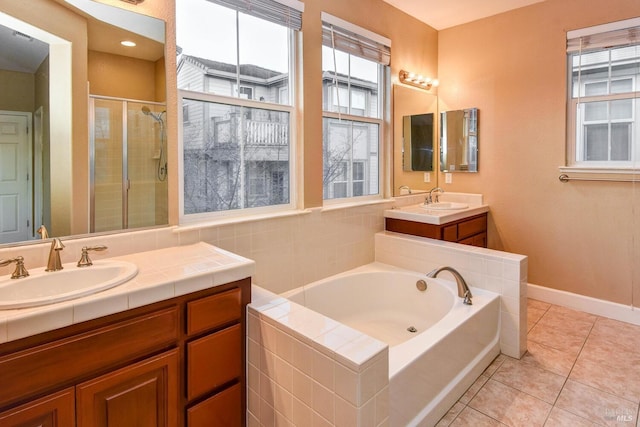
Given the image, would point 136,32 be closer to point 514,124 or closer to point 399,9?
point 399,9

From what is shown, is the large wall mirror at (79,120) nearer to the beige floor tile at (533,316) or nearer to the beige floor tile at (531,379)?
the beige floor tile at (531,379)

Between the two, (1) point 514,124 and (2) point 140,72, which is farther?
(1) point 514,124

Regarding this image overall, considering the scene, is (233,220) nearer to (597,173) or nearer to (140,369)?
(140,369)

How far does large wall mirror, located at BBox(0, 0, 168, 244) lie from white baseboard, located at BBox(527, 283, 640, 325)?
3.36 meters

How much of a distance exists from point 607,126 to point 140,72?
3.53m

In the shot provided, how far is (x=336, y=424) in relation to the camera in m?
1.34

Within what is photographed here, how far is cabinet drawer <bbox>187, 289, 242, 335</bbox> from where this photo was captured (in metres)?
1.51

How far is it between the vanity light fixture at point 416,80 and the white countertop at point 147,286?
100 inches

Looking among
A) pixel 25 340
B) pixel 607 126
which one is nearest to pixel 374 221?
pixel 607 126

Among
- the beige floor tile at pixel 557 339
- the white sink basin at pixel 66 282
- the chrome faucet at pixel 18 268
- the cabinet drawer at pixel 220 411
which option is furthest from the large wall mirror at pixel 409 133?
the chrome faucet at pixel 18 268

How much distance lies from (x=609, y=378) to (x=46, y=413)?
2.86m

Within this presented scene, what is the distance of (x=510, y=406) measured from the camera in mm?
2021

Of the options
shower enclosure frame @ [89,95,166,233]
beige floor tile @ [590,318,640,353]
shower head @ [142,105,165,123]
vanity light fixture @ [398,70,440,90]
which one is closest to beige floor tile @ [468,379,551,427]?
beige floor tile @ [590,318,640,353]

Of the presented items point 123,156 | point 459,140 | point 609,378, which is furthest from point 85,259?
point 459,140
